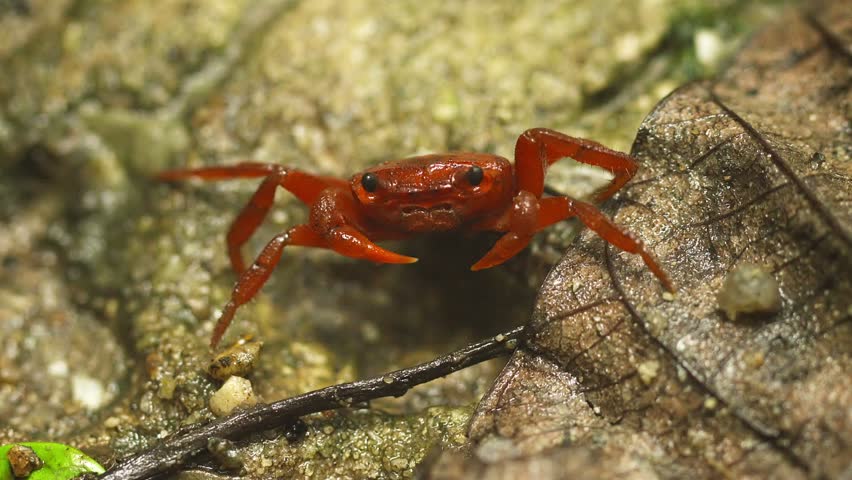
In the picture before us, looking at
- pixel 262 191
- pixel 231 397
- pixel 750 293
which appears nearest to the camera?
pixel 750 293

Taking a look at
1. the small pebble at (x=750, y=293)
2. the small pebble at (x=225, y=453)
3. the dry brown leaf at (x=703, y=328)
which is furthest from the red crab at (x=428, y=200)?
the small pebble at (x=750, y=293)

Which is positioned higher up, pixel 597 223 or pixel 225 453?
pixel 597 223

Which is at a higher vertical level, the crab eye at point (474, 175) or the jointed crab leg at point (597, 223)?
A: the crab eye at point (474, 175)

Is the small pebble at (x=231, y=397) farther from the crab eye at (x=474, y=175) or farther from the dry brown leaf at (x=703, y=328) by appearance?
the crab eye at (x=474, y=175)

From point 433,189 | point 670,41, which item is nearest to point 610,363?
point 433,189

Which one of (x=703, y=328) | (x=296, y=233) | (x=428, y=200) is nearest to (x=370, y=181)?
(x=428, y=200)

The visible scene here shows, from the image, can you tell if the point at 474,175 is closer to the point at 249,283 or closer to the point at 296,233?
the point at 296,233
